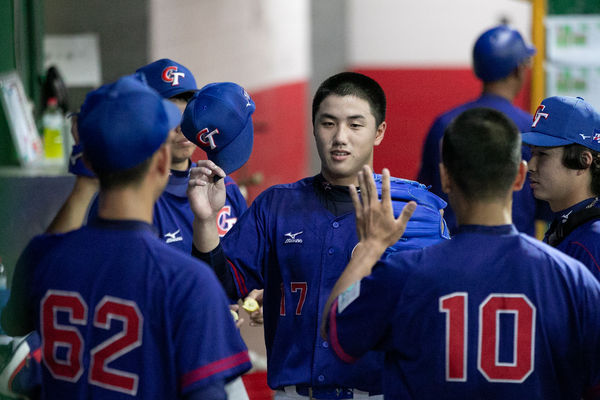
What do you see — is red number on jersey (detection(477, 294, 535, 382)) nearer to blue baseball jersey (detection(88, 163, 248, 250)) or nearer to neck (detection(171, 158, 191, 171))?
blue baseball jersey (detection(88, 163, 248, 250))

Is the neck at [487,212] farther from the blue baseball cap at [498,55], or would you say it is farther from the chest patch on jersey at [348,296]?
the blue baseball cap at [498,55]

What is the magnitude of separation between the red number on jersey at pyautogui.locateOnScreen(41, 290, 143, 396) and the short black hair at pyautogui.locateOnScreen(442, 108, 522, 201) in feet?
2.72

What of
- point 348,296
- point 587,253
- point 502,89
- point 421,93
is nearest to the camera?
point 348,296

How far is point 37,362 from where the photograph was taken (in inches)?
83.7

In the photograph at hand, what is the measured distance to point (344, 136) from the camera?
259cm

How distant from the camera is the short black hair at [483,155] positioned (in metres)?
1.91

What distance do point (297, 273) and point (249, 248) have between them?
6.9 inches

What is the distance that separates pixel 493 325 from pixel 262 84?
6714 millimetres

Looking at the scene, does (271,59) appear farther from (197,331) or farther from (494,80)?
(197,331)

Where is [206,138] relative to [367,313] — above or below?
above

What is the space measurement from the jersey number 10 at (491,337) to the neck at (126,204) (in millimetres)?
720

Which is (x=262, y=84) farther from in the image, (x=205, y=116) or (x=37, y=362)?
(x=37, y=362)

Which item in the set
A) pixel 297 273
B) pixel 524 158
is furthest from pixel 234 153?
pixel 524 158

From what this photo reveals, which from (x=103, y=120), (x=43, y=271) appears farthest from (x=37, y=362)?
(x=103, y=120)
